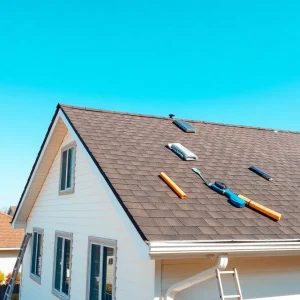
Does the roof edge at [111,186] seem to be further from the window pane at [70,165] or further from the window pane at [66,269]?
the window pane at [66,269]

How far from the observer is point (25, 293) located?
12719 millimetres

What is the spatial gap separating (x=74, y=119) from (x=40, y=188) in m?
4.87

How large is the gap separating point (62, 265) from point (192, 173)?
179 inches

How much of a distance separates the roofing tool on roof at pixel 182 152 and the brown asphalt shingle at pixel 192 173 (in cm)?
14

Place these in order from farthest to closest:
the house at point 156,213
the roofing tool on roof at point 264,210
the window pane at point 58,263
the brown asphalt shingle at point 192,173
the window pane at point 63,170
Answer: the window pane at point 63,170, the window pane at point 58,263, the roofing tool on roof at point 264,210, the brown asphalt shingle at point 192,173, the house at point 156,213

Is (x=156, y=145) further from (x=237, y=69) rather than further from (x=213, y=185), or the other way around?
(x=237, y=69)

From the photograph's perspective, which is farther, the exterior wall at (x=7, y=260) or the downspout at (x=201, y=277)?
the exterior wall at (x=7, y=260)

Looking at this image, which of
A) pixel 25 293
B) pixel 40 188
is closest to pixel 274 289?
pixel 40 188

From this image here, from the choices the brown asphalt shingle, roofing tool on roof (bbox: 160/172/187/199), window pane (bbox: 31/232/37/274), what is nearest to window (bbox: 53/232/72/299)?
the brown asphalt shingle

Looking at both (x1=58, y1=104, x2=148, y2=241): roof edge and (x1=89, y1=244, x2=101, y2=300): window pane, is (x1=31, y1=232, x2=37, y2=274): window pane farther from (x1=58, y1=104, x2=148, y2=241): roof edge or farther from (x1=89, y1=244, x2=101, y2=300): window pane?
(x1=58, y1=104, x2=148, y2=241): roof edge

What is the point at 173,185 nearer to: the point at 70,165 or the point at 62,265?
the point at 70,165

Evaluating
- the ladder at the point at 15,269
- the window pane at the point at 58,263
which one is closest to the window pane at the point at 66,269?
the window pane at the point at 58,263

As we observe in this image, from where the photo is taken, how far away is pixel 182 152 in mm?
7793

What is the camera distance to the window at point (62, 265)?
8.67 meters
